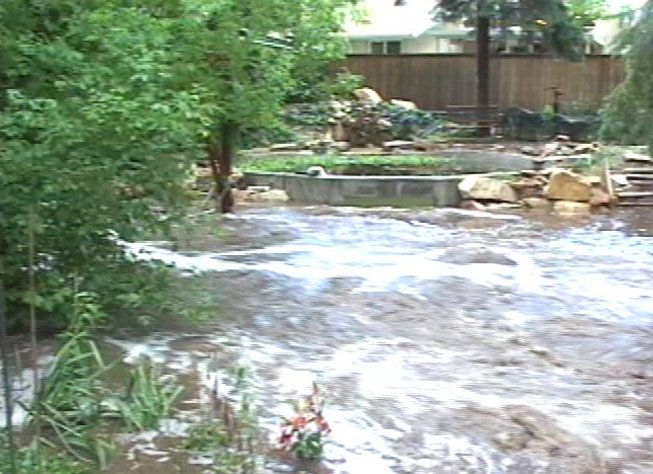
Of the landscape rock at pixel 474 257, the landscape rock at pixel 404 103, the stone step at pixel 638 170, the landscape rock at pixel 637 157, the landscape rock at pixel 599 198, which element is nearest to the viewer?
the landscape rock at pixel 474 257

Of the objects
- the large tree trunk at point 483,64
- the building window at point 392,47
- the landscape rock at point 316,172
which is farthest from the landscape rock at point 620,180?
the building window at point 392,47

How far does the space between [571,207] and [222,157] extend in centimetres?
478

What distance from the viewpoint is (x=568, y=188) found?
13578 mm

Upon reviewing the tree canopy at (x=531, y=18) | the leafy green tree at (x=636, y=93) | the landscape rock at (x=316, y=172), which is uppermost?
the tree canopy at (x=531, y=18)

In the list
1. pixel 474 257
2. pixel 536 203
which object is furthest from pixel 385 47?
pixel 474 257

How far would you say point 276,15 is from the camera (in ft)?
29.4

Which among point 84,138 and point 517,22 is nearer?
point 84,138

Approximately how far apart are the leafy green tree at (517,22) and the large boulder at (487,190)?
8.47 meters

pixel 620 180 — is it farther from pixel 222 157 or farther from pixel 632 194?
Answer: pixel 222 157

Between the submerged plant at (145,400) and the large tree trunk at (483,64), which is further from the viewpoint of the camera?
the large tree trunk at (483,64)

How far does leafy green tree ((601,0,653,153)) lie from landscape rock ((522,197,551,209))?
3.03 m

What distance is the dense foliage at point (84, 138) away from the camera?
5.07 metres

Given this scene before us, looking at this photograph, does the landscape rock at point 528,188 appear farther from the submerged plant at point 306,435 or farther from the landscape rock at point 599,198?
the submerged plant at point 306,435

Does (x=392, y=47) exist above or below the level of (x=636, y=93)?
above
